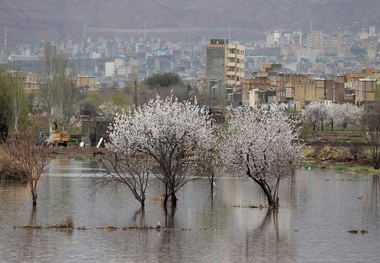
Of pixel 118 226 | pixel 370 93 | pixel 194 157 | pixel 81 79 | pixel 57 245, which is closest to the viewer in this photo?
pixel 57 245

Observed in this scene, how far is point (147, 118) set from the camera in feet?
118

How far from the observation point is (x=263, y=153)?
3544cm

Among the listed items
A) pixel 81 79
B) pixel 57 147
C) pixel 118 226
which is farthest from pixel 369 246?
pixel 81 79

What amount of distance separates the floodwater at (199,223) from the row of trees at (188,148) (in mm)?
852

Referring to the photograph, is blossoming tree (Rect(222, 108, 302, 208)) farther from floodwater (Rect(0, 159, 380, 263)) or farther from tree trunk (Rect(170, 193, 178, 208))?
tree trunk (Rect(170, 193, 178, 208))

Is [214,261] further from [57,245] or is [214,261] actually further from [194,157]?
[194,157]

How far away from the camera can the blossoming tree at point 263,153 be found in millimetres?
35031

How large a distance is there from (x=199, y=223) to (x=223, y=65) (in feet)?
390

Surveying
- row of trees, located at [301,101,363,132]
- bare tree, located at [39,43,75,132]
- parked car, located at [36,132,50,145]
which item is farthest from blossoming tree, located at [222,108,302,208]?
row of trees, located at [301,101,363,132]

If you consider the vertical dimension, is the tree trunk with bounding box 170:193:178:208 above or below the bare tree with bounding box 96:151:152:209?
below

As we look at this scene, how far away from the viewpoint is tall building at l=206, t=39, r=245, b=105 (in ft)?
466

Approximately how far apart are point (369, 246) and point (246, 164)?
7.32 m

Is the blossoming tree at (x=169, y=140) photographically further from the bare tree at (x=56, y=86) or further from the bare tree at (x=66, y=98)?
the bare tree at (x=66, y=98)

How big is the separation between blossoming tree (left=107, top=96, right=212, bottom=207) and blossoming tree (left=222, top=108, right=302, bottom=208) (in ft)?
2.87
